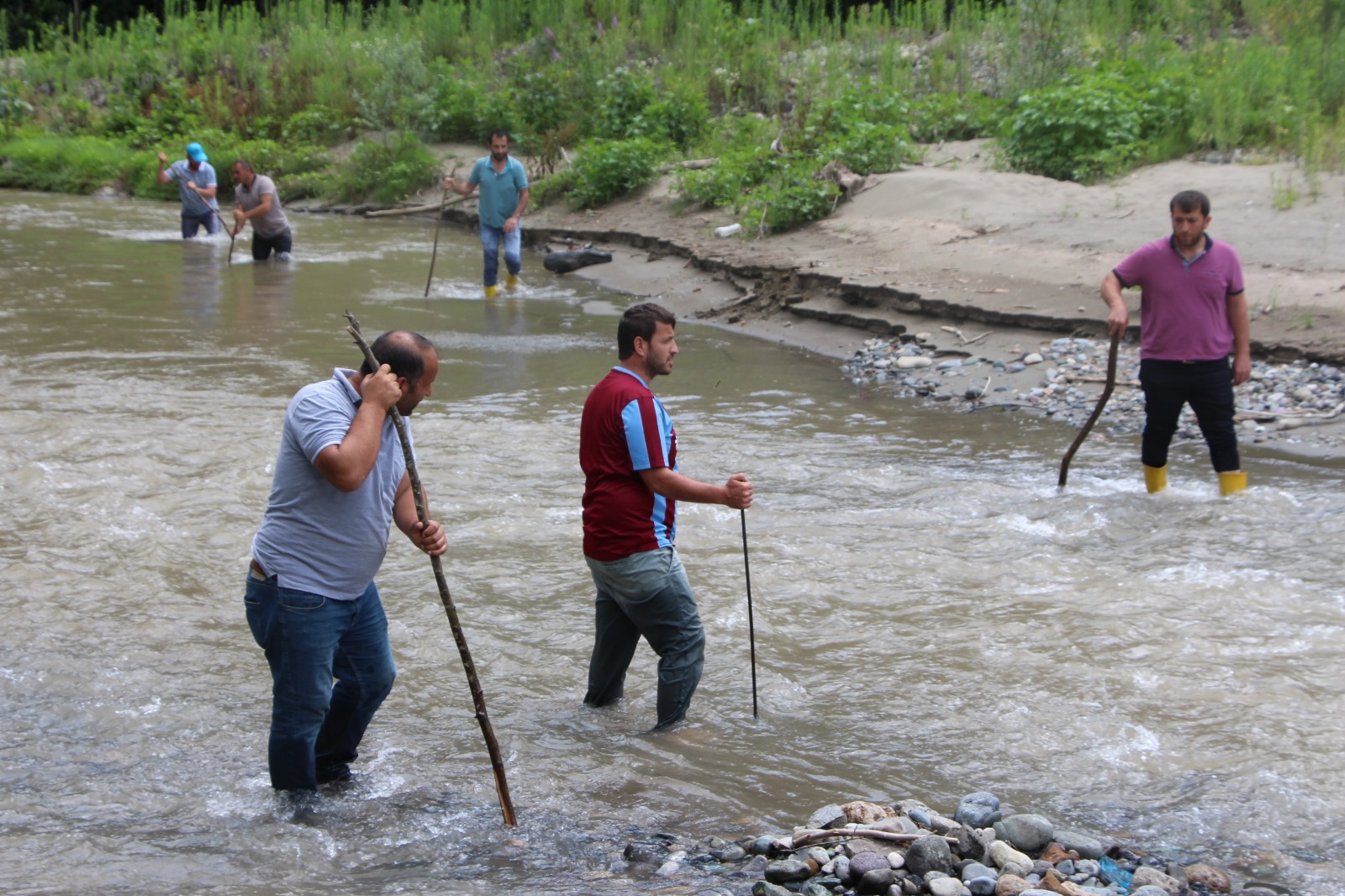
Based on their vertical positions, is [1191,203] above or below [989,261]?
above

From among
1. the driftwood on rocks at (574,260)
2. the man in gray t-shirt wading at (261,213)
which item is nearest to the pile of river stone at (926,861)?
the driftwood on rocks at (574,260)

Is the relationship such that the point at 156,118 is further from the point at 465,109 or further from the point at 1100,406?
the point at 1100,406

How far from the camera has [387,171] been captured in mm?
24672

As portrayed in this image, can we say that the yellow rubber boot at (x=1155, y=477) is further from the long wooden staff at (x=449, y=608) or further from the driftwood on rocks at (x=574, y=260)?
the driftwood on rocks at (x=574, y=260)

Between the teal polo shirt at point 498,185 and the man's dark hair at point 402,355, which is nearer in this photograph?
the man's dark hair at point 402,355

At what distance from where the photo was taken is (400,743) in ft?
16.6

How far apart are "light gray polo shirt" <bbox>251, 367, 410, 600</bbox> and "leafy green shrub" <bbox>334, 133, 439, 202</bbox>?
21304 millimetres

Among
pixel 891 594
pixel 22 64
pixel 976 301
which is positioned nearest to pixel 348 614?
pixel 891 594

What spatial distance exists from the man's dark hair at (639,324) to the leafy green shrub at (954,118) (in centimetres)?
1467

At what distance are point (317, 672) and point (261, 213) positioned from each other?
567 inches

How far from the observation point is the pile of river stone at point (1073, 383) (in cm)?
938

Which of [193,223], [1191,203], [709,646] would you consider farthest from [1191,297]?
[193,223]

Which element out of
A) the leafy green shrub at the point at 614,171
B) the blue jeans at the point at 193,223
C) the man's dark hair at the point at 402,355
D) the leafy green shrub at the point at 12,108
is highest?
the leafy green shrub at the point at 12,108

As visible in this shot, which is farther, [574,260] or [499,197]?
[574,260]
